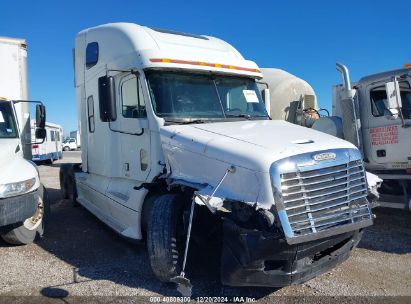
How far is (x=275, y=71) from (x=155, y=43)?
4.97 m

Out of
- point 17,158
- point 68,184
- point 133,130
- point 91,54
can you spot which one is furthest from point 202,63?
point 68,184

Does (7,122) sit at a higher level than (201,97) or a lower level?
lower

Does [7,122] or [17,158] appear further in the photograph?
[7,122]

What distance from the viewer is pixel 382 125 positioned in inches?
289

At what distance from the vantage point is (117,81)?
5.96 metres

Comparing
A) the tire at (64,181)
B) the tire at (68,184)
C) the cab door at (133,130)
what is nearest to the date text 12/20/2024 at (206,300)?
the cab door at (133,130)

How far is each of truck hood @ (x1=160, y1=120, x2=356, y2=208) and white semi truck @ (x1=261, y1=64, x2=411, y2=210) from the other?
288 cm

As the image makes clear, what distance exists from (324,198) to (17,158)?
4.74 m

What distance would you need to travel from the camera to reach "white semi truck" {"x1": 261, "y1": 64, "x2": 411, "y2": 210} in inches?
273

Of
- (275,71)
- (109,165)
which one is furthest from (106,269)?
(275,71)

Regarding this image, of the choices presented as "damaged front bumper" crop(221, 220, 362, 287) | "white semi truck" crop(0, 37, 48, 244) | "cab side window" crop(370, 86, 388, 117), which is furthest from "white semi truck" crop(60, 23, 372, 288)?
"cab side window" crop(370, 86, 388, 117)

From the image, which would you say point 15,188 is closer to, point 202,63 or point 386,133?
point 202,63

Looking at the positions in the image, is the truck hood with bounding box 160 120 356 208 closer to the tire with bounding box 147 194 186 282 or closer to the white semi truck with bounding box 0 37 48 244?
the tire with bounding box 147 194 186 282

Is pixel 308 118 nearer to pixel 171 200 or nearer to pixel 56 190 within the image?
pixel 171 200
